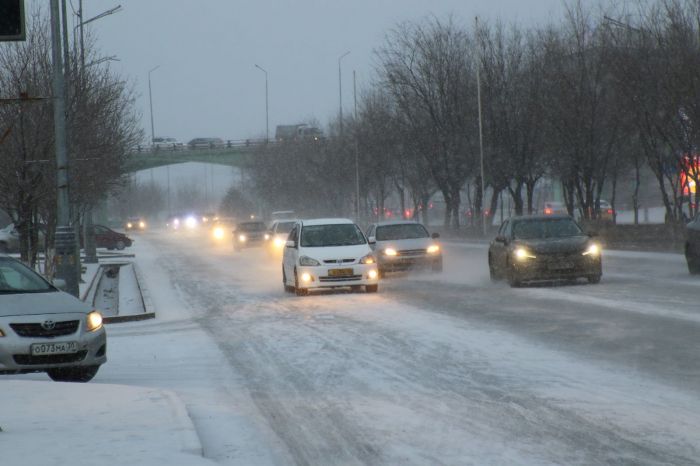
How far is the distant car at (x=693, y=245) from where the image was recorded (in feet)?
83.8

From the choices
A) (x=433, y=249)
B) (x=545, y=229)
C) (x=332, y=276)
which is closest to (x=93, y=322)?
(x=332, y=276)

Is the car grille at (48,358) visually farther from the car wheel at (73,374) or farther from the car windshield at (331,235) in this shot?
the car windshield at (331,235)

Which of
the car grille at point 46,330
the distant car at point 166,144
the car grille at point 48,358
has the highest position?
the distant car at point 166,144

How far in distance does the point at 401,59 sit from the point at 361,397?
5847 cm

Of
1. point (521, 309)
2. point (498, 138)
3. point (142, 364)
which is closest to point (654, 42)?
point (498, 138)

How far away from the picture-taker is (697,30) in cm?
4175

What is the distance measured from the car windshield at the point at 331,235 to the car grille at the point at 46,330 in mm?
13342

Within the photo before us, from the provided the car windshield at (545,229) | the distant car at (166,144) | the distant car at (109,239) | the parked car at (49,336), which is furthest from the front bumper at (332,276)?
the distant car at (166,144)

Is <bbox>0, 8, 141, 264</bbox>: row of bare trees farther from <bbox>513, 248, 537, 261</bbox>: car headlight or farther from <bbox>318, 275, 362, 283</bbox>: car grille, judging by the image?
<bbox>513, 248, 537, 261</bbox>: car headlight

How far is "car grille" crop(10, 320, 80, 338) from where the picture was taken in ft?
38.4

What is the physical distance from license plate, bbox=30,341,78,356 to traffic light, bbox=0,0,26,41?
4277 mm

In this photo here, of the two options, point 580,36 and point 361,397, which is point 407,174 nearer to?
point 580,36

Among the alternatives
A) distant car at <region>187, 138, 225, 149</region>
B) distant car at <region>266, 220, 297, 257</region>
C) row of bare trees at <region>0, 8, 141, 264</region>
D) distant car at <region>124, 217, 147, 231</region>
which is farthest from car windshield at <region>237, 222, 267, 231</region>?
distant car at <region>124, 217, 147, 231</region>

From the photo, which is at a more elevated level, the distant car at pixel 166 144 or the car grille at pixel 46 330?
the distant car at pixel 166 144
